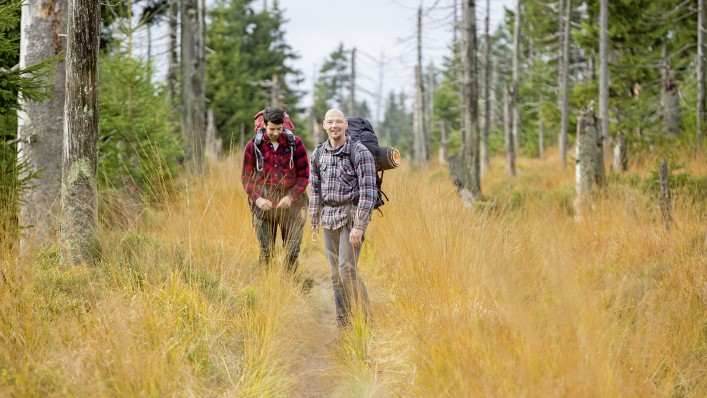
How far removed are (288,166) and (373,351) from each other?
202cm

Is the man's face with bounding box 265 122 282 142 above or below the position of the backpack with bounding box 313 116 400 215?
above

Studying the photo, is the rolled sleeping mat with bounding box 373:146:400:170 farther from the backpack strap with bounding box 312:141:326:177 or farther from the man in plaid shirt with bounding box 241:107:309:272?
the man in plaid shirt with bounding box 241:107:309:272

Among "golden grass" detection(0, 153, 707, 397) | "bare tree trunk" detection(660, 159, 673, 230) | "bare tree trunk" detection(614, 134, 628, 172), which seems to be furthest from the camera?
"bare tree trunk" detection(614, 134, 628, 172)

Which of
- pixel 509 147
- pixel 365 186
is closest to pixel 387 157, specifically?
pixel 365 186

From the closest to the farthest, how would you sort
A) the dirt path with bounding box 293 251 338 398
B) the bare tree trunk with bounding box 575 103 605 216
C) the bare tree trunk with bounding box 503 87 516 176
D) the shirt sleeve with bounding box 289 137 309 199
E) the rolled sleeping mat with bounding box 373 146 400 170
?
the dirt path with bounding box 293 251 338 398 < the rolled sleeping mat with bounding box 373 146 400 170 < the shirt sleeve with bounding box 289 137 309 199 < the bare tree trunk with bounding box 575 103 605 216 < the bare tree trunk with bounding box 503 87 516 176

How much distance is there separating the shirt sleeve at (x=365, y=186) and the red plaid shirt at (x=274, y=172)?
1.07m

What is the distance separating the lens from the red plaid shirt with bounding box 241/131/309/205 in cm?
528

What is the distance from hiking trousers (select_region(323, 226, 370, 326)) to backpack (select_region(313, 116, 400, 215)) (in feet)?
1.30

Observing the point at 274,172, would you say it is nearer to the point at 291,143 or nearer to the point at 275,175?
the point at 275,175

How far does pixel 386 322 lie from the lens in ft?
15.0

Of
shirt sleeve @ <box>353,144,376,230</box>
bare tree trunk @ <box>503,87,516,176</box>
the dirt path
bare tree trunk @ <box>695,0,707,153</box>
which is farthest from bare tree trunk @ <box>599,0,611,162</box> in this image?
shirt sleeve @ <box>353,144,376,230</box>

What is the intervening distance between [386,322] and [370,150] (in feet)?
4.65

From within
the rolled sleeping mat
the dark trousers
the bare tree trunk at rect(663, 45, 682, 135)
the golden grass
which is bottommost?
the golden grass

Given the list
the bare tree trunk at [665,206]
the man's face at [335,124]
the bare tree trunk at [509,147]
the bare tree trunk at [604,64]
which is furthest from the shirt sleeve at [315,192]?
the bare tree trunk at [509,147]
